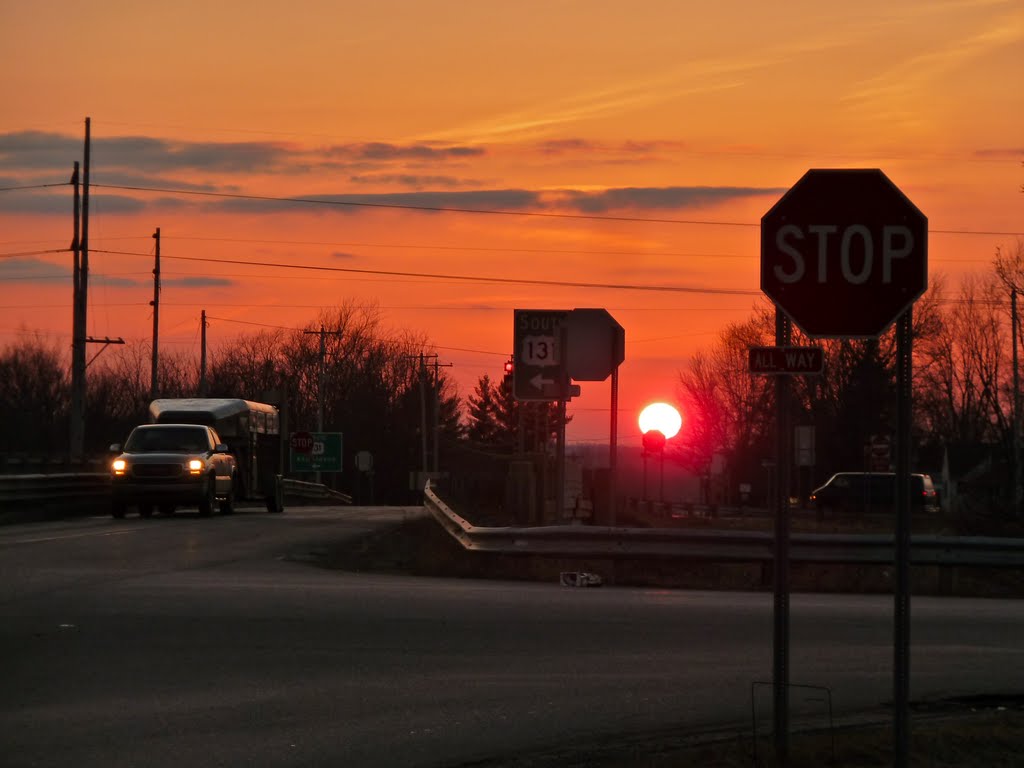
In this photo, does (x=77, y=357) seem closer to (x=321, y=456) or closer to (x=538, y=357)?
(x=538, y=357)

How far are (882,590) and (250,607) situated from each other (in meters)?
7.62

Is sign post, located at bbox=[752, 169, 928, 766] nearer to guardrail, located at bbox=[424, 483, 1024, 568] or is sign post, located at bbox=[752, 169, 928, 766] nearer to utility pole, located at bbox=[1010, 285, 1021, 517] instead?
guardrail, located at bbox=[424, 483, 1024, 568]

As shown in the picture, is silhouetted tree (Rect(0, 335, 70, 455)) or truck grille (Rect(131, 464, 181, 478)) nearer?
truck grille (Rect(131, 464, 181, 478))

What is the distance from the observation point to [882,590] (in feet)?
55.9

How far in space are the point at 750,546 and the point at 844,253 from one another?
10.7 m

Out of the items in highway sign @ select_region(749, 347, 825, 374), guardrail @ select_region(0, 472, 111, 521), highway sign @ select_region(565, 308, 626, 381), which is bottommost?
guardrail @ select_region(0, 472, 111, 521)

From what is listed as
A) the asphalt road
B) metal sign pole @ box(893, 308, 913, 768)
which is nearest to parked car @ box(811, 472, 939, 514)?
the asphalt road

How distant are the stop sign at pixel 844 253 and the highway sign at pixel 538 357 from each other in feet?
52.0

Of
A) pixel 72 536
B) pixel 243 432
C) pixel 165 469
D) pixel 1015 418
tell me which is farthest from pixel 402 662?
pixel 1015 418

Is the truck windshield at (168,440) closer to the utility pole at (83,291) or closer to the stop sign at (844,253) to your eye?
the utility pole at (83,291)

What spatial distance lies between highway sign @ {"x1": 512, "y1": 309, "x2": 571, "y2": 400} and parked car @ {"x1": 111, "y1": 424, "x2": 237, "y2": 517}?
10153 millimetres

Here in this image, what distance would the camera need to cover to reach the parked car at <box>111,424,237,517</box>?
3027 centimetres

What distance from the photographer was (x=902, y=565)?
6.12 m

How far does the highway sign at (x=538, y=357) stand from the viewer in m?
22.6
